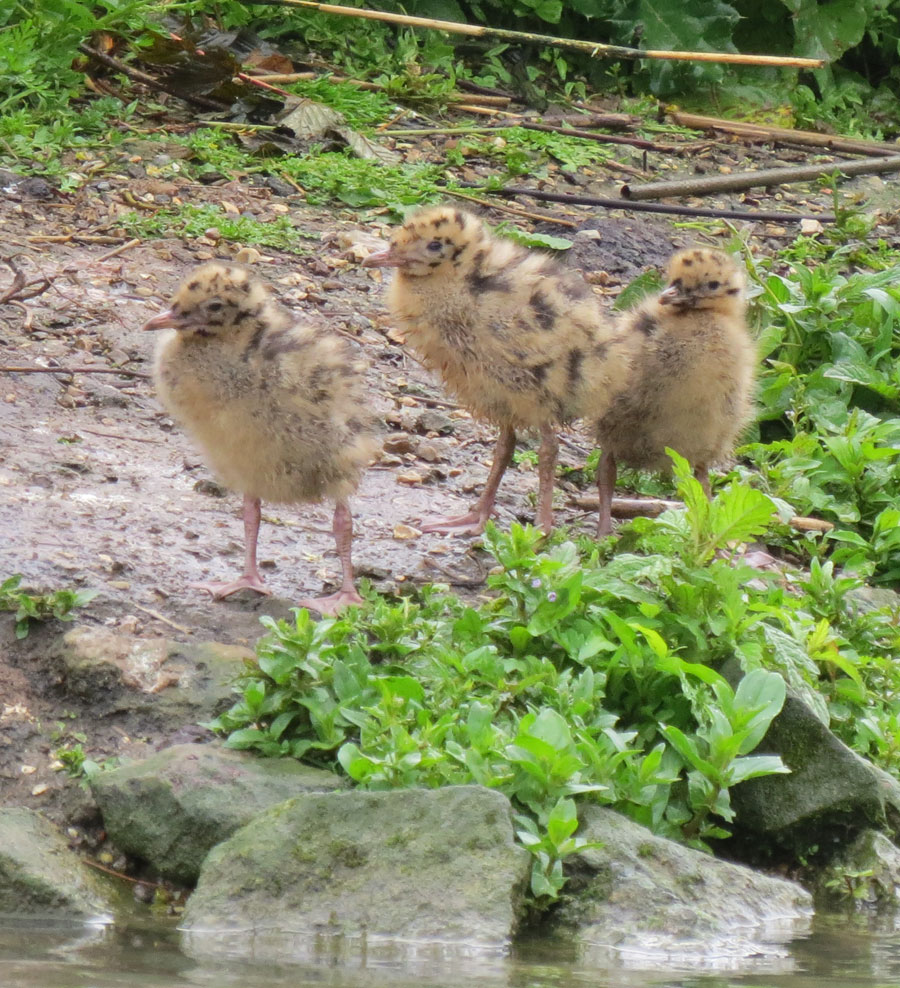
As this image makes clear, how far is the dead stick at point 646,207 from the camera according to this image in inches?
375

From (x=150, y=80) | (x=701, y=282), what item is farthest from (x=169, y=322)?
(x=150, y=80)

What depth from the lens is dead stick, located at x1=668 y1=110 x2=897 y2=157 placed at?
11.2 meters

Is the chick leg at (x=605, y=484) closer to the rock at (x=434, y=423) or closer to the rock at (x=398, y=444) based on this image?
the rock at (x=398, y=444)

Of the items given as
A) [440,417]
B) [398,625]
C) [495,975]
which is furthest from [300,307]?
[495,975]

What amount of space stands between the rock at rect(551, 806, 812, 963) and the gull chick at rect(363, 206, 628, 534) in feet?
6.66

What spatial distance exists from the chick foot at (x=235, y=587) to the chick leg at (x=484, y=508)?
1.01 meters

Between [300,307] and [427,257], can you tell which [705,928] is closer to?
[427,257]

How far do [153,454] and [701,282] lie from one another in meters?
2.32

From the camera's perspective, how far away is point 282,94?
10102 mm

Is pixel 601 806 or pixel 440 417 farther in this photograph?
pixel 440 417

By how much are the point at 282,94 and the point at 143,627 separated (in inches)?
225

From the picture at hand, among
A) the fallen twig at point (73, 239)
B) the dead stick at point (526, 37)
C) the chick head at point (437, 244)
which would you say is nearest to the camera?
the chick head at point (437, 244)

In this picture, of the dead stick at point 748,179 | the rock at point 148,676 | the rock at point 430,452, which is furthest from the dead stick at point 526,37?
the rock at point 148,676

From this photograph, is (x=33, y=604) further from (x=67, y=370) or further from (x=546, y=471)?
(x=67, y=370)
